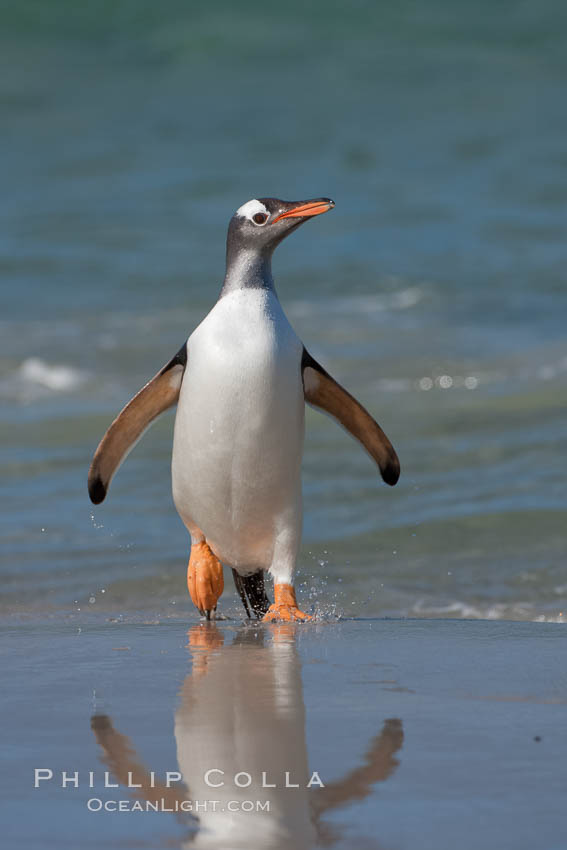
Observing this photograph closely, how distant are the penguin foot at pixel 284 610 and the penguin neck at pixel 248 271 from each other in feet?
2.76

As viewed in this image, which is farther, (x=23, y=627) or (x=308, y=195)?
(x=308, y=195)

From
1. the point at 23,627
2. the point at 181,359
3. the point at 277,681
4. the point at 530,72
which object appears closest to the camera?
the point at 277,681

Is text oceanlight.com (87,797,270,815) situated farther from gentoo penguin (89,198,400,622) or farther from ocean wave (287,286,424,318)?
ocean wave (287,286,424,318)

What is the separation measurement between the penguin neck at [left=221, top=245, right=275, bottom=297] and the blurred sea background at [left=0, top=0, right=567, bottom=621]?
4.12 ft

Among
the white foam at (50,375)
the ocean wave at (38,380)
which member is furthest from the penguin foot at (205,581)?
the white foam at (50,375)

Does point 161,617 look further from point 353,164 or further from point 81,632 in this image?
point 353,164

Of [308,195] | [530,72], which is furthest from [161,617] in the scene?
[530,72]

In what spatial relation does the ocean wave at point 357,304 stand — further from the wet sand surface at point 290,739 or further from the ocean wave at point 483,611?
the wet sand surface at point 290,739

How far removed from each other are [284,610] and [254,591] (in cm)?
36

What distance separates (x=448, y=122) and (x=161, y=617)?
A: 75.5 feet

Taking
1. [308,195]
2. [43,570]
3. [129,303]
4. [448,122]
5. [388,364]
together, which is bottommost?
[43,570]

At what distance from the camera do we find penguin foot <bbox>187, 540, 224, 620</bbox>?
3.86 meters

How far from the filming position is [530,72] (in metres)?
28.1

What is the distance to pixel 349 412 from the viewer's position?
13.7 ft
